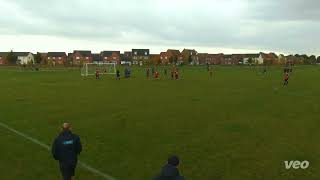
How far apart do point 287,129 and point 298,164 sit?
18.2ft

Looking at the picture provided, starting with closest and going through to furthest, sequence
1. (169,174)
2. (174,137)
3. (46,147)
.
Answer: (169,174)
(46,147)
(174,137)

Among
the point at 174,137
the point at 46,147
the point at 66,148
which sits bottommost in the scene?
the point at 46,147

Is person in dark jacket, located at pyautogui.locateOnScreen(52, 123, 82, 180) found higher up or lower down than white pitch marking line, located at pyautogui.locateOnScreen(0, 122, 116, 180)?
higher up

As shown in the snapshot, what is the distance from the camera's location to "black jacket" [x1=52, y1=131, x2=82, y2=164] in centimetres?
1000

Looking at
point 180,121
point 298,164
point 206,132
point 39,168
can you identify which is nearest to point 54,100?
point 180,121

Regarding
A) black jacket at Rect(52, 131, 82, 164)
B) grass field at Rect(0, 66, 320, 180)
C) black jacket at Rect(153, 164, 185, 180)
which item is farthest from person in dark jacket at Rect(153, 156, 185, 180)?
grass field at Rect(0, 66, 320, 180)

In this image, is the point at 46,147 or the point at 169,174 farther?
the point at 46,147

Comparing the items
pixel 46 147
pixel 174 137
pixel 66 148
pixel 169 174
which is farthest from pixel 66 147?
pixel 174 137

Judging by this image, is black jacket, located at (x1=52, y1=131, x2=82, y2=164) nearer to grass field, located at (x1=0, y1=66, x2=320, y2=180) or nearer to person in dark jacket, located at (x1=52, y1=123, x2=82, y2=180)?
person in dark jacket, located at (x1=52, y1=123, x2=82, y2=180)

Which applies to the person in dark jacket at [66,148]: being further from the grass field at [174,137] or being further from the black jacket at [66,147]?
the grass field at [174,137]

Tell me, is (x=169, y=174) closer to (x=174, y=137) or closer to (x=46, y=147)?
(x=46, y=147)

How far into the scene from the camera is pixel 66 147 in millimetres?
10016

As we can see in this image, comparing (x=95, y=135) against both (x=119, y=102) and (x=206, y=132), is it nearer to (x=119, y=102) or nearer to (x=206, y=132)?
(x=206, y=132)

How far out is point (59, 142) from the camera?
999 centimetres
